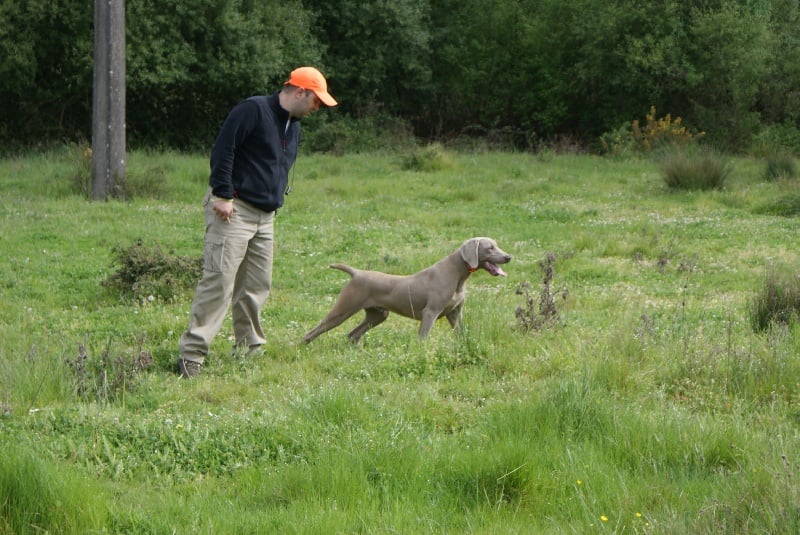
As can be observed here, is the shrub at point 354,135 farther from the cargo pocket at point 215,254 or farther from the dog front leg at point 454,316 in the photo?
the cargo pocket at point 215,254

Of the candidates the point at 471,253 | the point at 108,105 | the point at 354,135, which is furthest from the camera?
the point at 354,135

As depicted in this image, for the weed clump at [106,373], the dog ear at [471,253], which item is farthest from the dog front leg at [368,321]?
the weed clump at [106,373]

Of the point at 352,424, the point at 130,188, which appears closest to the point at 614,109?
the point at 130,188

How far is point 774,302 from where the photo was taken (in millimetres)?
7969

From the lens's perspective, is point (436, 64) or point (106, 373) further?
point (436, 64)

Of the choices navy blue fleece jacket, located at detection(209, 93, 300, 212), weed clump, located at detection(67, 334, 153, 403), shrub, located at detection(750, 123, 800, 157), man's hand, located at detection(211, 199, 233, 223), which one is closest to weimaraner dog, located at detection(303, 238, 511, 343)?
navy blue fleece jacket, located at detection(209, 93, 300, 212)

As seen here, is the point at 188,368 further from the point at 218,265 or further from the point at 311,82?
the point at 311,82

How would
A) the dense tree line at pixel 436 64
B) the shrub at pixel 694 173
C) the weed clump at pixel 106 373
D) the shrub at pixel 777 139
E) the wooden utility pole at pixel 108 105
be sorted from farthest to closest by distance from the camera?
the dense tree line at pixel 436 64, the shrub at pixel 777 139, the shrub at pixel 694 173, the wooden utility pole at pixel 108 105, the weed clump at pixel 106 373

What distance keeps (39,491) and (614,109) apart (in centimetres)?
2794

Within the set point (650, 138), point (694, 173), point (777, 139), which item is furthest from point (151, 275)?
point (777, 139)

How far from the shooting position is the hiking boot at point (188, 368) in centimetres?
715

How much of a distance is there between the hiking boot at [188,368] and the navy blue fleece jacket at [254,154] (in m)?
1.23

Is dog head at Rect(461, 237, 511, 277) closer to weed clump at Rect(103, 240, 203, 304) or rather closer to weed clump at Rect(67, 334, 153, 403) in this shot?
weed clump at Rect(67, 334, 153, 403)

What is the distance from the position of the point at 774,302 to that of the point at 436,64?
89.3 ft
